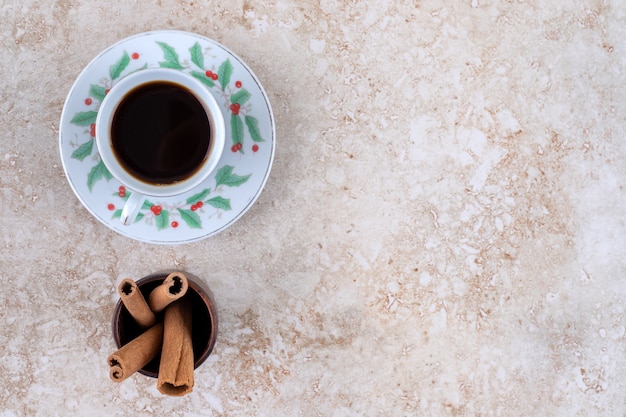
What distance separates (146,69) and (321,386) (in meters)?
0.53

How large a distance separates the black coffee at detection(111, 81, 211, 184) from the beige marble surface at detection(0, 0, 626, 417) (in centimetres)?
15

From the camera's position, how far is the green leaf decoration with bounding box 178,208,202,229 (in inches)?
31.8

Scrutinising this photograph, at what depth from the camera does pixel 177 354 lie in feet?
2.30

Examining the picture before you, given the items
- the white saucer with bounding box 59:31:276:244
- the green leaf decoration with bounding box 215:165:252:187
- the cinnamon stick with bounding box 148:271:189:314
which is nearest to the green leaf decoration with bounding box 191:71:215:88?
the white saucer with bounding box 59:31:276:244

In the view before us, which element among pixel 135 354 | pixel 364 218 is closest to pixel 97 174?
pixel 135 354

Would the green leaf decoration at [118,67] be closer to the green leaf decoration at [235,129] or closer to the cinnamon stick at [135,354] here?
the green leaf decoration at [235,129]

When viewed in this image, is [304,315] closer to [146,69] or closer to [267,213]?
[267,213]

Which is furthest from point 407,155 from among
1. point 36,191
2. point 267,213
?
point 36,191

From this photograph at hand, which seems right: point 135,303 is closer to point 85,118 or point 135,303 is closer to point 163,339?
point 163,339

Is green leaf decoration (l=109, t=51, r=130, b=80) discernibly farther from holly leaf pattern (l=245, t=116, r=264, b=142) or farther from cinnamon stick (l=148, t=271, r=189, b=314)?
cinnamon stick (l=148, t=271, r=189, b=314)

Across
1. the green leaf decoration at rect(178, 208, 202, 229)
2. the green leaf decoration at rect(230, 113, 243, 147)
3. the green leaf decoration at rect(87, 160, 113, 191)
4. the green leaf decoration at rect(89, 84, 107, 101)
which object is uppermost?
the green leaf decoration at rect(230, 113, 243, 147)

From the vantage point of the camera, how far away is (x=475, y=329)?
92 centimetres

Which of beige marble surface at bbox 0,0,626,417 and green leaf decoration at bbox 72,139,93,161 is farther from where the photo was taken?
beige marble surface at bbox 0,0,626,417

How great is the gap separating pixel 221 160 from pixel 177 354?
256 millimetres
